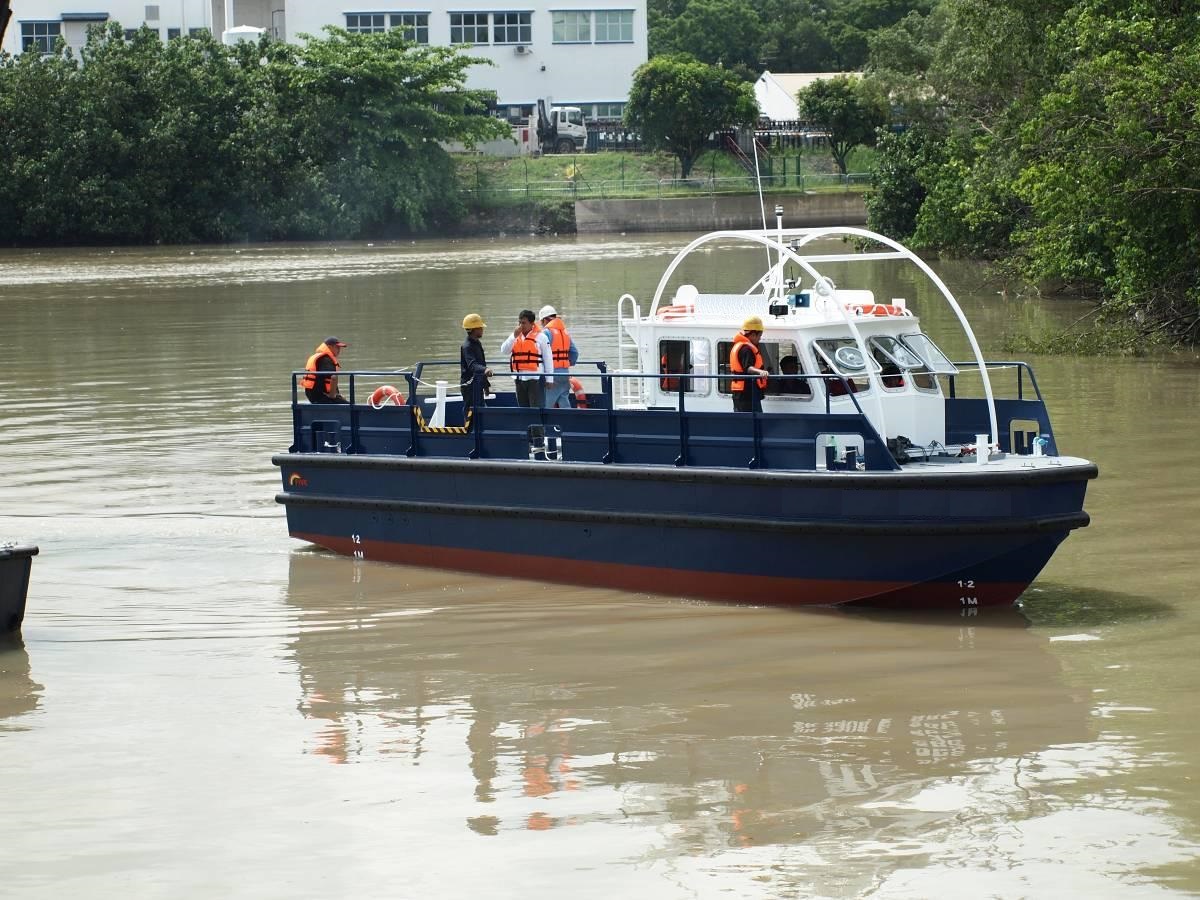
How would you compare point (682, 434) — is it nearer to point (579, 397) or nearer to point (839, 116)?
point (579, 397)

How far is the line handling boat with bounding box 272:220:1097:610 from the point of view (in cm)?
1181

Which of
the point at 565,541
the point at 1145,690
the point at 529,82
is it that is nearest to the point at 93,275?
the point at 529,82

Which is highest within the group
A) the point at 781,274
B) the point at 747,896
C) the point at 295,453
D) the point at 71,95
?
the point at 71,95

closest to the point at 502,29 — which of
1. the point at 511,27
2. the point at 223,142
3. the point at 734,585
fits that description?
the point at 511,27

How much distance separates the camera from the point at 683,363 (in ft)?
44.2

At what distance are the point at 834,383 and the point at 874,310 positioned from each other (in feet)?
2.53

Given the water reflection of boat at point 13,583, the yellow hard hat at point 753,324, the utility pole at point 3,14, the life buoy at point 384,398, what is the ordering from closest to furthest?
the utility pole at point 3,14
the water reflection of boat at point 13,583
the yellow hard hat at point 753,324
the life buoy at point 384,398

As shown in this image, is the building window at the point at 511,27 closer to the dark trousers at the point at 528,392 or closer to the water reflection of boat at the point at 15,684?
the dark trousers at the point at 528,392

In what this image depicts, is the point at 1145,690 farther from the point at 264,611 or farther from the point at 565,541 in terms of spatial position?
the point at 264,611

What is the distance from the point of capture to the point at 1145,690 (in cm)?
1035

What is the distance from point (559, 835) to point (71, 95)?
219ft

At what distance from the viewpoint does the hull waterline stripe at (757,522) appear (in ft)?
38.2

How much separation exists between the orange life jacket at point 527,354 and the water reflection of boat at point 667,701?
1.85 m

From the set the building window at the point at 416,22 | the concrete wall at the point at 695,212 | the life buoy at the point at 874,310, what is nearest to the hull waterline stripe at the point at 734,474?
the life buoy at the point at 874,310
